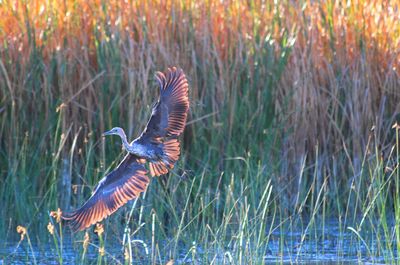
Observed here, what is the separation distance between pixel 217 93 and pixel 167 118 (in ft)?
4.90

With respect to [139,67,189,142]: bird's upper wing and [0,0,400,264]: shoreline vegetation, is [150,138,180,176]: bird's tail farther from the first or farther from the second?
[0,0,400,264]: shoreline vegetation

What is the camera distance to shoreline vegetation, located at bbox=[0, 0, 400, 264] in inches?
226

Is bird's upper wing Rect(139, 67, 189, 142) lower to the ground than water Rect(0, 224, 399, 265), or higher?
higher

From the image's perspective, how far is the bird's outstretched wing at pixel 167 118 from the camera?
14.8ft

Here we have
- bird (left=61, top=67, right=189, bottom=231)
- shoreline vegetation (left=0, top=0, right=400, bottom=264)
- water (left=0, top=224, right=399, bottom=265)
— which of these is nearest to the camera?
bird (left=61, top=67, right=189, bottom=231)

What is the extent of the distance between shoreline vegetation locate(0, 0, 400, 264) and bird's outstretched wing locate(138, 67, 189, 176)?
0.96 meters

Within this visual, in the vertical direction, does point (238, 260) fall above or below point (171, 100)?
below

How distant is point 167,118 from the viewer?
14.9 feet

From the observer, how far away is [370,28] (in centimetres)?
632

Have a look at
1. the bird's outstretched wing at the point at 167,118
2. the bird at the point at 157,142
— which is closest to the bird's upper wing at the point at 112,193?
the bird at the point at 157,142

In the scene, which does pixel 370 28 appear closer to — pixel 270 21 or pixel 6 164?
pixel 270 21

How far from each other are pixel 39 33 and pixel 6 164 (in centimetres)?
88

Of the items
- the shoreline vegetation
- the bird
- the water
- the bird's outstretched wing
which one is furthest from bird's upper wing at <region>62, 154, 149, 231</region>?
the shoreline vegetation

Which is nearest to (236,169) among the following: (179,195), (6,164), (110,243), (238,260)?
(179,195)
